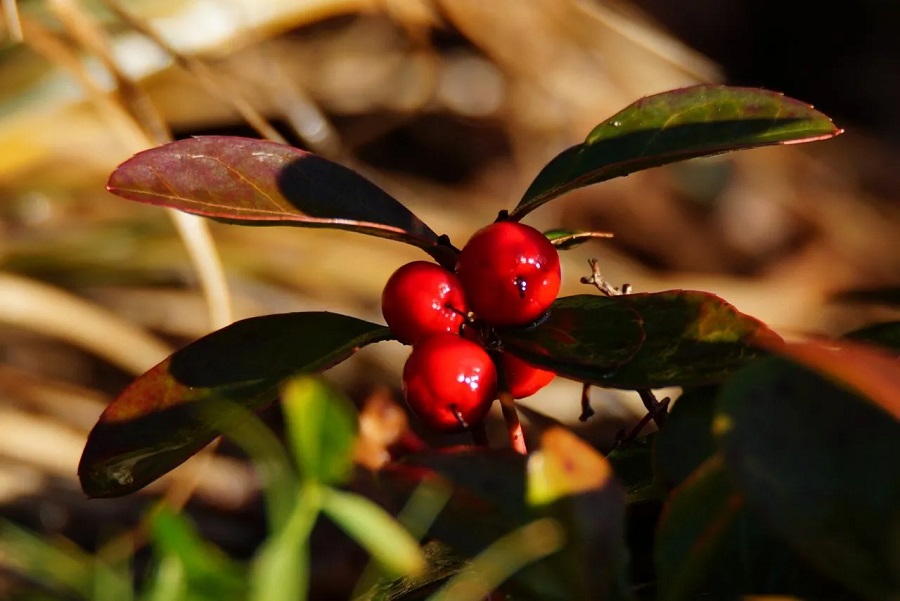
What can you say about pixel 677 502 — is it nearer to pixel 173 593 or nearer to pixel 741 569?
pixel 741 569

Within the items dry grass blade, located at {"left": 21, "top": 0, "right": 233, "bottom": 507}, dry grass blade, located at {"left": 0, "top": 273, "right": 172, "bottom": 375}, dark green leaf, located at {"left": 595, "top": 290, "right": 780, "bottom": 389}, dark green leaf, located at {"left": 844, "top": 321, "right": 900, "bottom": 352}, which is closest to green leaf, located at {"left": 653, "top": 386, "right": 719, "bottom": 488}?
dark green leaf, located at {"left": 595, "top": 290, "right": 780, "bottom": 389}

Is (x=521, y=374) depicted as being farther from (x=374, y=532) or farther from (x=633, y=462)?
(x=374, y=532)

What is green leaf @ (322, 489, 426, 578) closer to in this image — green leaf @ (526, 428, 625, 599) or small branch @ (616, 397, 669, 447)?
green leaf @ (526, 428, 625, 599)

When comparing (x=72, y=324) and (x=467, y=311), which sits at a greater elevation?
(x=467, y=311)

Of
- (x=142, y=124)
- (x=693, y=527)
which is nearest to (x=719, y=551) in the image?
(x=693, y=527)

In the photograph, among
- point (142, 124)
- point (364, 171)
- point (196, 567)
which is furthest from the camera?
point (364, 171)

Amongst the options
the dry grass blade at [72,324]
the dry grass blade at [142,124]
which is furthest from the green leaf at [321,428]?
the dry grass blade at [72,324]

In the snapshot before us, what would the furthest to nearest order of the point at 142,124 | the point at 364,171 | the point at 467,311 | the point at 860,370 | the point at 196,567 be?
the point at 364,171, the point at 142,124, the point at 467,311, the point at 196,567, the point at 860,370
